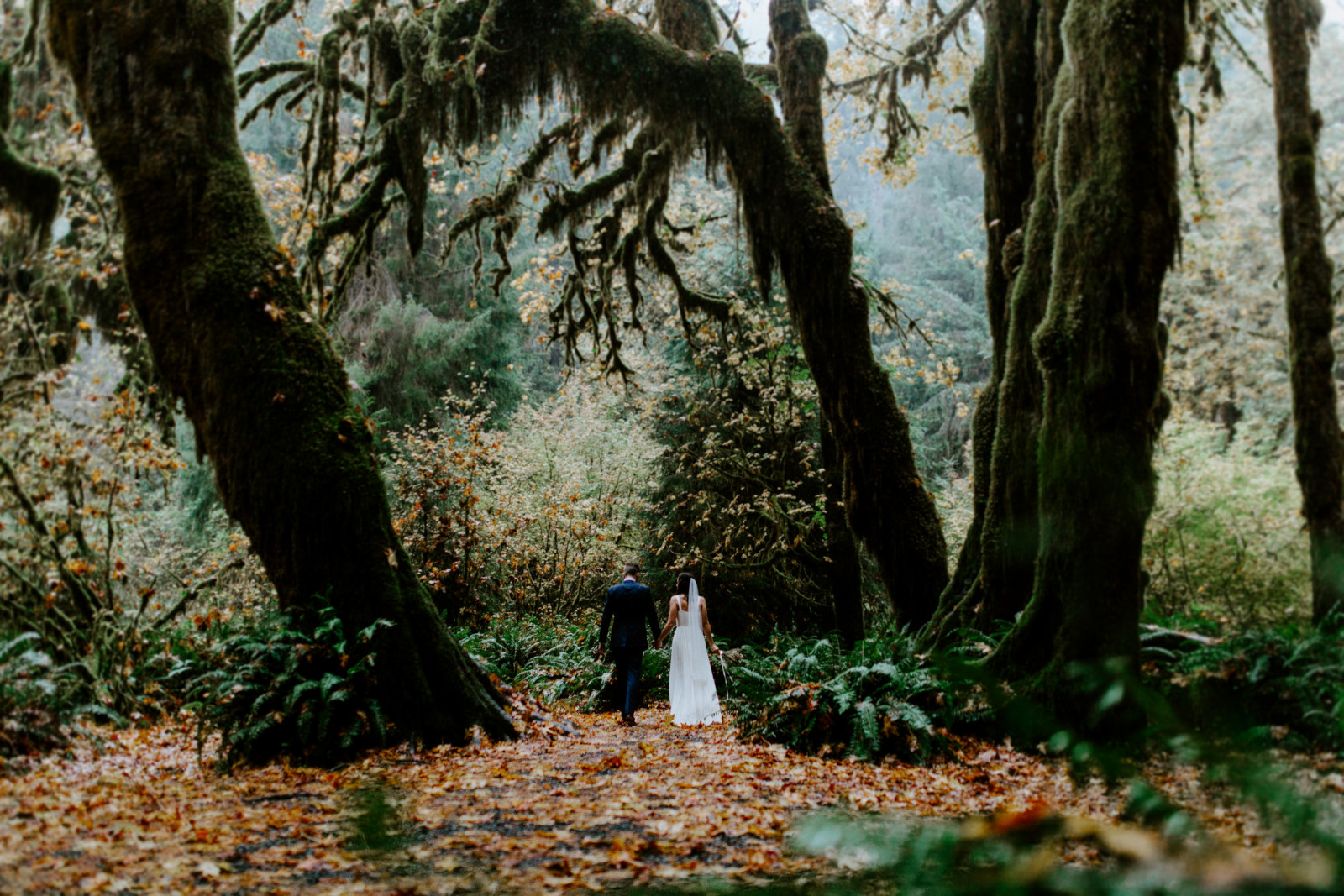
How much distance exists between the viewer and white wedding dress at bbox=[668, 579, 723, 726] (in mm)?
9484

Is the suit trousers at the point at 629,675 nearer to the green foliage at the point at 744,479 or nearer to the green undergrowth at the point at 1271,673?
the green undergrowth at the point at 1271,673

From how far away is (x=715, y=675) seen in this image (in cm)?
1127

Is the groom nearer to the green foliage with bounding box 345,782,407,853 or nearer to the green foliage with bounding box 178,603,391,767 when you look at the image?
the green foliage with bounding box 178,603,391,767

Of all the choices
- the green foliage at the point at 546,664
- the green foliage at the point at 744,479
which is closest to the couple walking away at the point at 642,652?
the green foliage at the point at 546,664

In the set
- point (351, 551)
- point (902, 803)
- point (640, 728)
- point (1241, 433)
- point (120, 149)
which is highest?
point (120, 149)

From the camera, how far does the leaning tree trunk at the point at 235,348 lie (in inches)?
232

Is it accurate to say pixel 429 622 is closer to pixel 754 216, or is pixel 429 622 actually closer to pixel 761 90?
pixel 754 216

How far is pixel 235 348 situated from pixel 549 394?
21424mm

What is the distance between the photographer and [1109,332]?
17.1 ft

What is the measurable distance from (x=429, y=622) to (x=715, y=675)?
19.5ft

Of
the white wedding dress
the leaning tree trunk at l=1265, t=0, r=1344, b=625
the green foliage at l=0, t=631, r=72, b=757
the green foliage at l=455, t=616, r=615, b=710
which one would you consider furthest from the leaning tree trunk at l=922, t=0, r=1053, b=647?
the green foliage at l=0, t=631, r=72, b=757

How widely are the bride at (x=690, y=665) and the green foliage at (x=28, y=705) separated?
5.79 metres

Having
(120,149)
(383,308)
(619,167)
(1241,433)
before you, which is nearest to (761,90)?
(619,167)

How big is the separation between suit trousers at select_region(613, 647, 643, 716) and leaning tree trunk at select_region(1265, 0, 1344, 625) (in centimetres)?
633
